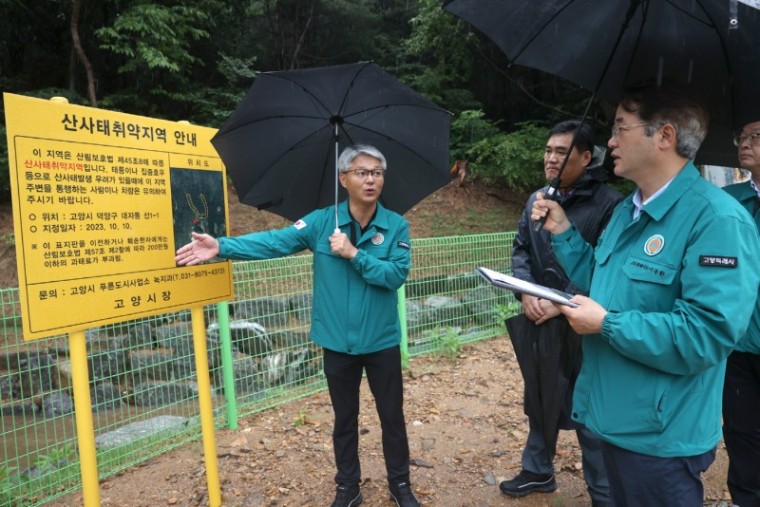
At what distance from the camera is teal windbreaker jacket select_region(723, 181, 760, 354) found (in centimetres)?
235

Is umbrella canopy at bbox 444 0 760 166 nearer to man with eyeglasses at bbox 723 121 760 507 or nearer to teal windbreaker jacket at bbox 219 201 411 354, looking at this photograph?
man with eyeglasses at bbox 723 121 760 507

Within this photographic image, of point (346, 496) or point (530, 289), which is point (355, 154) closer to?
point (530, 289)

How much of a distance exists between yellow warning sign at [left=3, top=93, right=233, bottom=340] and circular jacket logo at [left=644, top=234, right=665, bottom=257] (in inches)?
84.6

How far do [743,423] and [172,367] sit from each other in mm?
3801

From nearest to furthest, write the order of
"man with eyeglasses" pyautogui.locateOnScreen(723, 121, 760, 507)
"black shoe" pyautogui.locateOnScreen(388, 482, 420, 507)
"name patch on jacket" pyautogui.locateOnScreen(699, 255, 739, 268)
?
"name patch on jacket" pyautogui.locateOnScreen(699, 255, 739, 268) < "man with eyeglasses" pyautogui.locateOnScreen(723, 121, 760, 507) < "black shoe" pyautogui.locateOnScreen(388, 482, 420, 507)

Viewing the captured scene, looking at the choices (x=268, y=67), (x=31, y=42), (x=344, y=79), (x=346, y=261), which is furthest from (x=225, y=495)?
(x=268, y=67)

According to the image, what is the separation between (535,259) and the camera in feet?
9.54

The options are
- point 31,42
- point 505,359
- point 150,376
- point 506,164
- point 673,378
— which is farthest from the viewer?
point 31,42

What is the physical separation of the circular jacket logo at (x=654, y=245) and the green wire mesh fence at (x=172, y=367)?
3138 millimetres

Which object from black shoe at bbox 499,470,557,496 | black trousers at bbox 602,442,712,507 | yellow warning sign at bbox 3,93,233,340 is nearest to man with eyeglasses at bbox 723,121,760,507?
black shoe at bbox 499,470,557,496

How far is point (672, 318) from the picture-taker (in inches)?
58.8

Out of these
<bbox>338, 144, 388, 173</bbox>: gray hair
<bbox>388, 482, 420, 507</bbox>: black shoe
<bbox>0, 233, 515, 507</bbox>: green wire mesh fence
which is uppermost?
<bbox>338, 144, 388, 173</bbox>: gray hair

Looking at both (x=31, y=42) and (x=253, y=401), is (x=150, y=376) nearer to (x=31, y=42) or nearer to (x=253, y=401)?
(x=253, y=401)

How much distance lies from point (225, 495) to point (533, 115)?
16564mm
